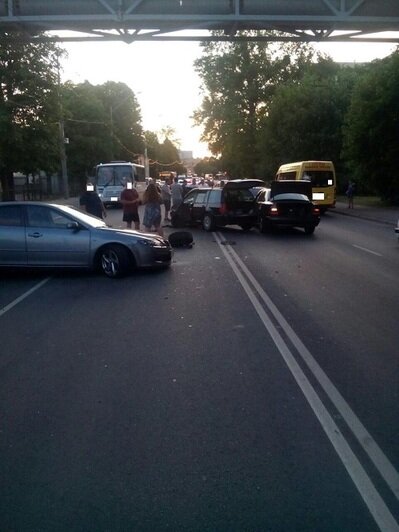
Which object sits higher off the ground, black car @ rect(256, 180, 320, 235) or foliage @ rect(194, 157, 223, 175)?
black car @ rect(256, 180, 320, 235)

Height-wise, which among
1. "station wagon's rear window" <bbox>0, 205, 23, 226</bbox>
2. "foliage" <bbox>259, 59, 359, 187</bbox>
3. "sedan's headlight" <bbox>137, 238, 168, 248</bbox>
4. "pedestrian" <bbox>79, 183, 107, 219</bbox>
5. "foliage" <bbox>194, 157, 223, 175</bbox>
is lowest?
"foliage" <bbox>194, 157, 223, 175</bbox>

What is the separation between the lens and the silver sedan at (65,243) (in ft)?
41.7

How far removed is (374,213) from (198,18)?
60.2 feet

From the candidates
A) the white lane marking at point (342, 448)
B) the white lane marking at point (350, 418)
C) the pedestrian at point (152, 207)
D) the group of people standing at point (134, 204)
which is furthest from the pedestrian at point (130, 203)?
the white lane marking at point (342, 448)

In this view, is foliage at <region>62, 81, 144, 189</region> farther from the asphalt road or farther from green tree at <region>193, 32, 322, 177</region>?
the asphalt road

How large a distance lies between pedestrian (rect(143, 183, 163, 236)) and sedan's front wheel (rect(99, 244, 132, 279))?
15.4 ft

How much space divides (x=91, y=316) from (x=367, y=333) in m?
3.71

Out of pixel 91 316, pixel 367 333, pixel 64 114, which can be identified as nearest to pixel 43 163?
pixel 64 114

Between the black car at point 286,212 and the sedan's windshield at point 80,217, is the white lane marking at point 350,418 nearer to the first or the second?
the sedan's windshield at point 80,217

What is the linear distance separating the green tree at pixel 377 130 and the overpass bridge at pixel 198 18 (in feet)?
56.6

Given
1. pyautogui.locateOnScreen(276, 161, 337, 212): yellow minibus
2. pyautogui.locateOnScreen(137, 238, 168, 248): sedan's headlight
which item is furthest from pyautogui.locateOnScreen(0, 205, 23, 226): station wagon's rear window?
pyautogui.locateOnScreen(276, 161, 337, 212): yellow minibus

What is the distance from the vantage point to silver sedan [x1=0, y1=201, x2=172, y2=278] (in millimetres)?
12695

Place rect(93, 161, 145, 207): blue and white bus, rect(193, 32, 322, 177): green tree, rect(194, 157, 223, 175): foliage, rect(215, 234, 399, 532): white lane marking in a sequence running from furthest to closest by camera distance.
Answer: rect(194, 157, 223, 175): foliage → rect(193, 32, 322, 177): green tree → rect(93, 161, 145, 207): blue and white bus → rect(215, 234, 399, 532): white lane marking

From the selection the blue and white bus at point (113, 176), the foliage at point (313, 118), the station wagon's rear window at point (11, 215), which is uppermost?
the foliage at point (313, 118)
